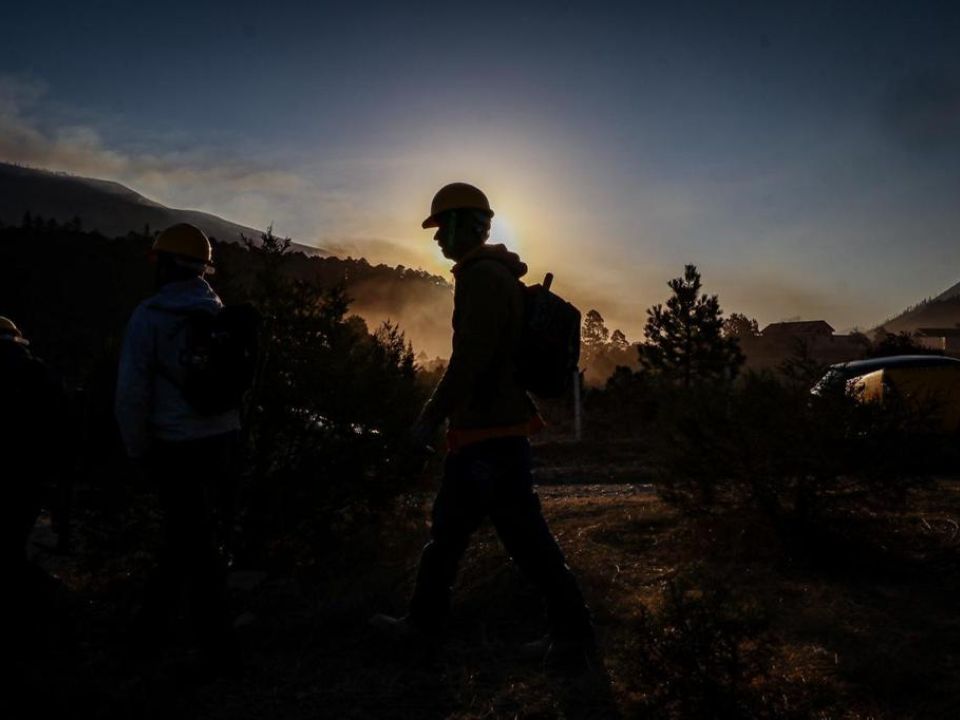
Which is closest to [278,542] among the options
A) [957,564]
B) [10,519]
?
[10,519]

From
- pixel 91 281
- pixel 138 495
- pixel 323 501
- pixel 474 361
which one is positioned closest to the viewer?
pixel 474 361

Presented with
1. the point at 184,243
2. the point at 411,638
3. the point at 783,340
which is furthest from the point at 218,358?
the point at 783,340

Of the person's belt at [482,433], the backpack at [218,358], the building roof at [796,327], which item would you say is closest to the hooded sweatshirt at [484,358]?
the person's belt at [482,433]

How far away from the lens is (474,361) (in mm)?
3143

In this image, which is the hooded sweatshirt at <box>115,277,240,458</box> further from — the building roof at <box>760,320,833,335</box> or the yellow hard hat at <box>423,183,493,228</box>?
the building roof at <box>760,320,833,335</box>

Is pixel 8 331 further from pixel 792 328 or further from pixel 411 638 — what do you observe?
pixel 792 328

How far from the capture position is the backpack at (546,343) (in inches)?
127

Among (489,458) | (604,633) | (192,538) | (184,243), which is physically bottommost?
(604,633)

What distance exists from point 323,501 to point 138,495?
1.11 metres

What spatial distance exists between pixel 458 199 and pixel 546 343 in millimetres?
765

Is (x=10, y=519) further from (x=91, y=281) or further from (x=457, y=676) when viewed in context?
(x=91, y=281)

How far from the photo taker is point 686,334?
91.8 feet

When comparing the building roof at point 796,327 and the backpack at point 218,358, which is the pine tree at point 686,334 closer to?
the backpack at point 218,358

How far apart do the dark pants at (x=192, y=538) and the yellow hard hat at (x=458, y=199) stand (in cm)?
137
